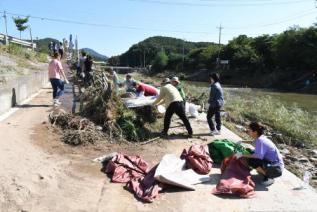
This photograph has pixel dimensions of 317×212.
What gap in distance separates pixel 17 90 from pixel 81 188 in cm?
795

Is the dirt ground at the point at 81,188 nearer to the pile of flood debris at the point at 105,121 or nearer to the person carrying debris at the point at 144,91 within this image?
the pile of flood debris at the point at 105,121

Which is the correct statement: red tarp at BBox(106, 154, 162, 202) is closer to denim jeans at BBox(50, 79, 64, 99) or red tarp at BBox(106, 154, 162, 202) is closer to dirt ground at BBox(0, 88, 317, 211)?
dirt ground at BBox(0, 88, 317, 211)

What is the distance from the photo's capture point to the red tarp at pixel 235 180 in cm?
724

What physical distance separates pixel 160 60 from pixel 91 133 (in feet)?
358

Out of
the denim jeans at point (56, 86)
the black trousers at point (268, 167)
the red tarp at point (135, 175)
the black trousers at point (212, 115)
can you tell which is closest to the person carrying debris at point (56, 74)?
the denim jeans at point (56, 86)

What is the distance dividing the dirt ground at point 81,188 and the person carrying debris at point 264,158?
29 centimetres

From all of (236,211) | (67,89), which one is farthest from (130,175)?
(67,89)

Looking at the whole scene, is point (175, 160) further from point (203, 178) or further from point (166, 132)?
point (166, 132)

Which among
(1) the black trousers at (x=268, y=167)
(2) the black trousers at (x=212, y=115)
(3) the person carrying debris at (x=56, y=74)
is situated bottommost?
(1) the black trousers at (x=268, y=167)

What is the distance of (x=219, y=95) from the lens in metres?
11.4

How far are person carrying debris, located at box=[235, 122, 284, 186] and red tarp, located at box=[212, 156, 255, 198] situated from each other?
23 centimetres

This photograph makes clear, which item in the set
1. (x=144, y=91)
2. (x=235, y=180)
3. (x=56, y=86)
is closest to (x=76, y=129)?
(x=56, y=86)

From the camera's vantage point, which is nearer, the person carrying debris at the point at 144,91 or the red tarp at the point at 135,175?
the red tarp at the point at 135,175

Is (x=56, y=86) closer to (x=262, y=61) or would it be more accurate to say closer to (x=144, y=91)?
(x=144, y=91)
